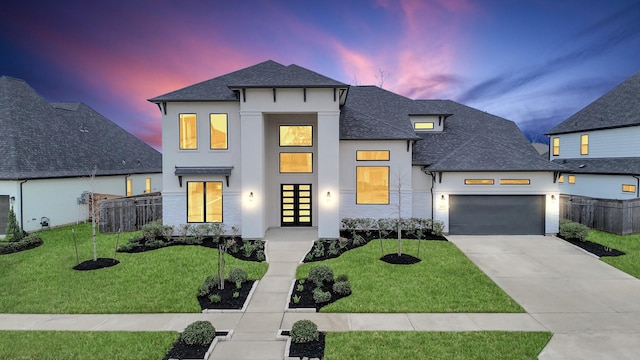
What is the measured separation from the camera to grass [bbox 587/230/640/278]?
10938 millimetres

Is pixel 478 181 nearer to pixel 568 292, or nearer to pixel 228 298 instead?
pixel 568 292

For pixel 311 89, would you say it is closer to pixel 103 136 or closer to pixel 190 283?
pixel 190 283

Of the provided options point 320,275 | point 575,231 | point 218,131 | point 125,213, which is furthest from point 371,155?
point 125,213

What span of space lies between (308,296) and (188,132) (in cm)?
1090

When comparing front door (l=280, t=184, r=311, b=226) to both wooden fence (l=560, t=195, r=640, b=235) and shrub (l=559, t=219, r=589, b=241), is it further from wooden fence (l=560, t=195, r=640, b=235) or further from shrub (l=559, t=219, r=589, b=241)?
wooden fence (l=560, t=195, r=640, b=235)

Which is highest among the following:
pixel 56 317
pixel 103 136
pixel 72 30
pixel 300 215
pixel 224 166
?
pixel 72 30

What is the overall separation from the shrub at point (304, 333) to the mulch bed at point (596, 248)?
1283 centimetres

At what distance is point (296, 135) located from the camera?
55.4 ft

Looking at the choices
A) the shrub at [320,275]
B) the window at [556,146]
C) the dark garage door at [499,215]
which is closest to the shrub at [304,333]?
the shrub at [320,275]

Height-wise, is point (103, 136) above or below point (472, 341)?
above

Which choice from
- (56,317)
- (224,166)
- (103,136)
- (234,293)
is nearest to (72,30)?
(103,136)

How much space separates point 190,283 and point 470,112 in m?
19.9

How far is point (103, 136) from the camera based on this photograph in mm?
24562

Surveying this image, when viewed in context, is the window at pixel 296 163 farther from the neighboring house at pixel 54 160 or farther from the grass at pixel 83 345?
the grass at pixel 83 345
